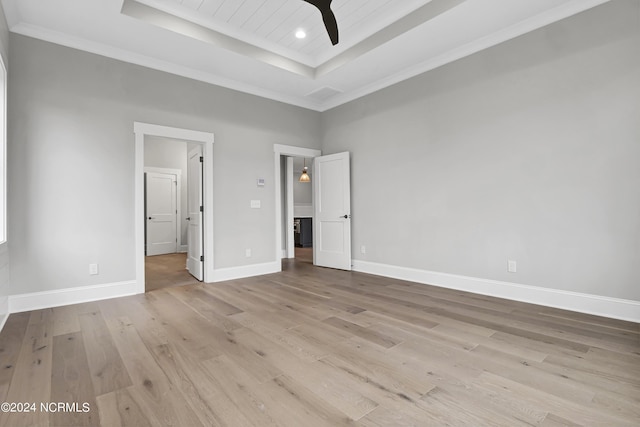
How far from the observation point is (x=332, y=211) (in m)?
5.50

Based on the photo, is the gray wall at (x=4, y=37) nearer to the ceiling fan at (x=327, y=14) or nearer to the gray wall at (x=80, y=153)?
the gray wall at (x=80, y=153)

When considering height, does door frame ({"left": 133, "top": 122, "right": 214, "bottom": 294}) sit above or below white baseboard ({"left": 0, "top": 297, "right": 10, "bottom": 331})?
above

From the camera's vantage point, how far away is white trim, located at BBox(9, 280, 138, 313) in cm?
315

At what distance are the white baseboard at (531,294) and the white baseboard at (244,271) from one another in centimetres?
185

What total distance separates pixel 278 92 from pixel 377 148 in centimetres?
190

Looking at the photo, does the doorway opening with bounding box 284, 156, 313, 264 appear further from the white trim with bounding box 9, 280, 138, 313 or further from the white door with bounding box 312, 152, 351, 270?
the white trim with bounding box 9, 280, 138, 313

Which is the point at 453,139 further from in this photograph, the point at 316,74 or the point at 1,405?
the point at 1,405

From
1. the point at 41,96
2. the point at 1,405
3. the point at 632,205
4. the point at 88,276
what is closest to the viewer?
the point at 1,405

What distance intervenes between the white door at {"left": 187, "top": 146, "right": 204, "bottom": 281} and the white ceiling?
124 centimetres

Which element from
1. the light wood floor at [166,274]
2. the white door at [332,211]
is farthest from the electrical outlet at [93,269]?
the white door at [332,211]

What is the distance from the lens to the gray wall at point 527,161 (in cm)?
281

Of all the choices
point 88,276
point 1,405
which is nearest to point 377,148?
point 88,276

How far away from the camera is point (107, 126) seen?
3662 mm

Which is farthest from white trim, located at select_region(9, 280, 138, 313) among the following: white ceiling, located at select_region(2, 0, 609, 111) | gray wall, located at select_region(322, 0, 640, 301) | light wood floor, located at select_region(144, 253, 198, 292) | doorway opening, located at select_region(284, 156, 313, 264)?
gray wall, located at select_region(322, 0, 640, 301)
